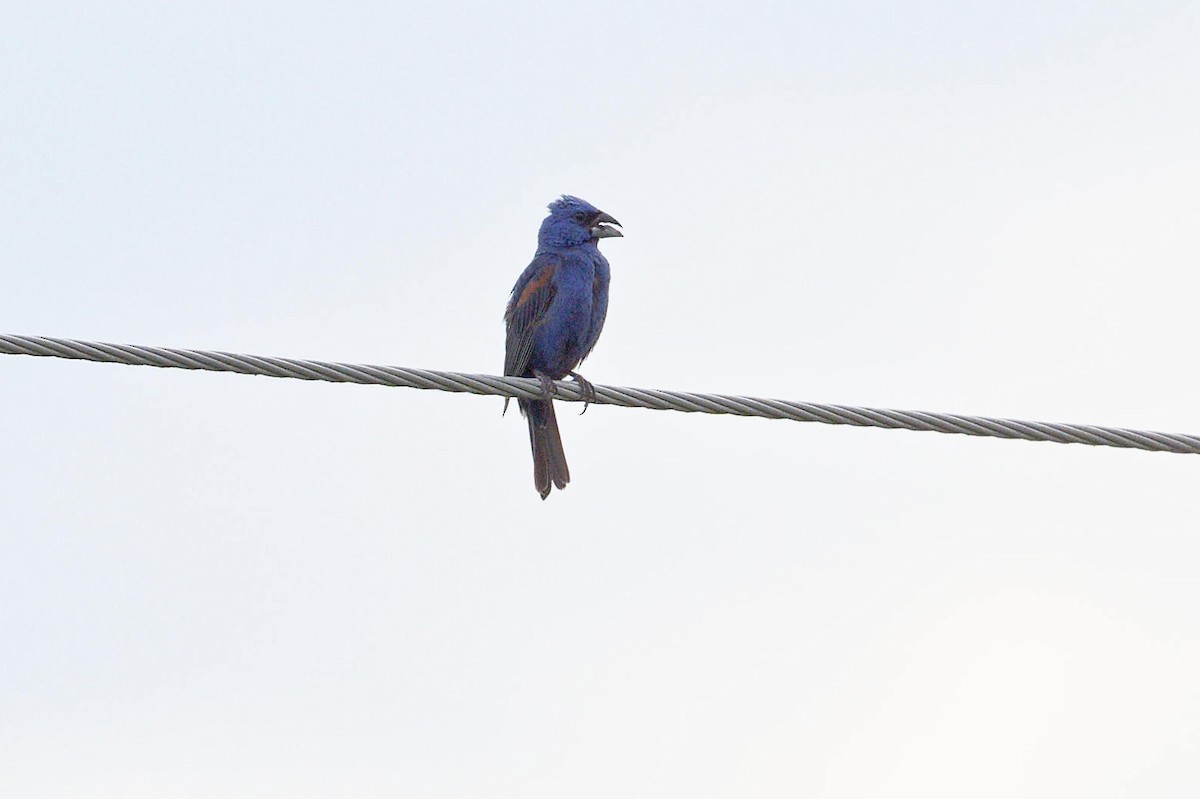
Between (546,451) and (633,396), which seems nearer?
(633,396)

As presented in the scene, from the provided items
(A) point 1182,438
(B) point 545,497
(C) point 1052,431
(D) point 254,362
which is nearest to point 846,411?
(C) point 1052,431

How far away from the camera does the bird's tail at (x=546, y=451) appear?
9.33m

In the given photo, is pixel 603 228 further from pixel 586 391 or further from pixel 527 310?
pixel 586 391

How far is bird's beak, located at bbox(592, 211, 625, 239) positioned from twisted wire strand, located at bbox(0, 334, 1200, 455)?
364 centimetres

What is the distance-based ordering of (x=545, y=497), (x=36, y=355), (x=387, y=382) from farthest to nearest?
(x=545, y=497)
(x=387, y=382)
(x=36, y=355)

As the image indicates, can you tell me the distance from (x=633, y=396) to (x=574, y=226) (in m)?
3.83

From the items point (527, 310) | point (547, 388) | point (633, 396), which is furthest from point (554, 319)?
point (633, 396)

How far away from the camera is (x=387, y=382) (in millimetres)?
5543

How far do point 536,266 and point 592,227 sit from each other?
0.39m

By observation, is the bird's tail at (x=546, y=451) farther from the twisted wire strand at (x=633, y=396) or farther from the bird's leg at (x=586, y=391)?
the twisted wire strand at (x=633, y=396)

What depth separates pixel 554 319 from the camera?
9.34 meters

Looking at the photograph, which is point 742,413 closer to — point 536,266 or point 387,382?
point 387,382

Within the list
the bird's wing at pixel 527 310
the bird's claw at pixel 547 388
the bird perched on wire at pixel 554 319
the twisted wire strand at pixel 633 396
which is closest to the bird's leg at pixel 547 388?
the bird's claw at pixel 547 388

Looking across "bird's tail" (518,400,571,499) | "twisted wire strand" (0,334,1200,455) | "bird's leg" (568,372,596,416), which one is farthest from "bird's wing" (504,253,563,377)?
"twisted wire strand" (0,334,1200,455)
